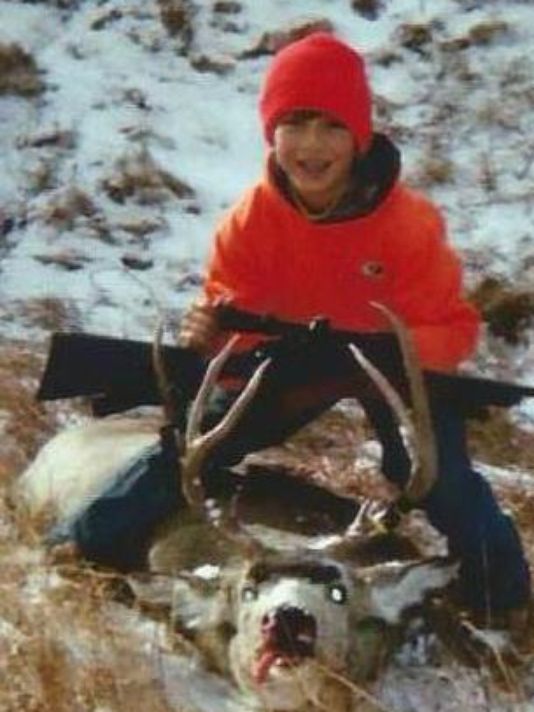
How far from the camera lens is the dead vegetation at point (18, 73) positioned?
9484mm

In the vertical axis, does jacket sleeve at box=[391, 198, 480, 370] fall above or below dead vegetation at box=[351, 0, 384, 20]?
below

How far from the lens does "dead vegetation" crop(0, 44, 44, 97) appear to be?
31.1 ft

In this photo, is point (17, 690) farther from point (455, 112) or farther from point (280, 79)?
point (455, 112)

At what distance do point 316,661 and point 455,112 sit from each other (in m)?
5.58

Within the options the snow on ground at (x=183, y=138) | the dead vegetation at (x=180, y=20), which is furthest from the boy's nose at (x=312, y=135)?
the dead vegetation at (x=180, y=20)

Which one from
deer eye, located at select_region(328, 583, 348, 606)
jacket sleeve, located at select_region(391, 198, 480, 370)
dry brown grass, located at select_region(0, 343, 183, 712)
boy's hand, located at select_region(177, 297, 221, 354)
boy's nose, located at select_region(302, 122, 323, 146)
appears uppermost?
boy's nose, located at select_region(302, 122, 323, 146)

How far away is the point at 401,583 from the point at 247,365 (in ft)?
2.67

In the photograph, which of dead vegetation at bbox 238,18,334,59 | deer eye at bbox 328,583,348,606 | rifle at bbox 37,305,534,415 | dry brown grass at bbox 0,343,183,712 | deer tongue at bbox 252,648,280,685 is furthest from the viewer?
dead vegetation at bbox 238,18,334,59

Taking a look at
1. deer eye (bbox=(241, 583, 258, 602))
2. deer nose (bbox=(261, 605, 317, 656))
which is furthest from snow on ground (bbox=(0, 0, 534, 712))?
deer nose (bbox=(261, 605, 317, 656))

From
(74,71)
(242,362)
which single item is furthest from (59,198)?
(242,362)

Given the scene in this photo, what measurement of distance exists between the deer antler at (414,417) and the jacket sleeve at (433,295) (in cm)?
30

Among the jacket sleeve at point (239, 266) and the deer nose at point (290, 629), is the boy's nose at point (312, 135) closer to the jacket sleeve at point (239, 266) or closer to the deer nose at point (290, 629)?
the jacket sleeve at point (239, 266)

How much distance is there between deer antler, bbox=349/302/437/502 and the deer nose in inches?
19.5

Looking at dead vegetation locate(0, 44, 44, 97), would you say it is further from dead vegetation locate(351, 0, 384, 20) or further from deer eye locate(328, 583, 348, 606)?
deer eye locate(328, 583, 348, 606)
